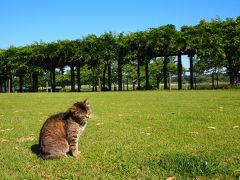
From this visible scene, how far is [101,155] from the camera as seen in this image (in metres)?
6.60

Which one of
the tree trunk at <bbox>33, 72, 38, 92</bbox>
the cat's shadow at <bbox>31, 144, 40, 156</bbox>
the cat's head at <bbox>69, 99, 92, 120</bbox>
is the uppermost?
the tree trunk at <bbox>33, 72, 38, 92</bbox>

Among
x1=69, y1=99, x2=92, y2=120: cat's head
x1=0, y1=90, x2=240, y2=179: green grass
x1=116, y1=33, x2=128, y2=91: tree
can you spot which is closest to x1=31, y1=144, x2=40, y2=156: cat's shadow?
x1=0, y1=90, x2=240, y2=179: green grass

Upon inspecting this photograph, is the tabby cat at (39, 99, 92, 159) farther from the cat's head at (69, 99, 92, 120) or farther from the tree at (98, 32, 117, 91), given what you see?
the tree at (98, 32, 117, 91)

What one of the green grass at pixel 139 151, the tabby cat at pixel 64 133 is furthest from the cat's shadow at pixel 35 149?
the tabby cat at pixel 64 133

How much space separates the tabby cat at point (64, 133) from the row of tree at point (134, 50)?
34.5m

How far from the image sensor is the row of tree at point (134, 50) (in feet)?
130

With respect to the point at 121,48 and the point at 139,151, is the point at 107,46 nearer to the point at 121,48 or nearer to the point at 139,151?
the point at 121,48

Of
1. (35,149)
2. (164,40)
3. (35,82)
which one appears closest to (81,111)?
(35,149)

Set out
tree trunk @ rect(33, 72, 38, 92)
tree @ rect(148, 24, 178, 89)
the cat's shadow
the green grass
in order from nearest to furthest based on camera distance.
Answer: the green grass
the cat's shadow
tree @ rect(148, 24, 178, 89)
tree trunk @ rect(33, 72, 38, 92)

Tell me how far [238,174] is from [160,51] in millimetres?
39980

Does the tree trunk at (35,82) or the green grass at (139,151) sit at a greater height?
the tree trunk at (35,82)

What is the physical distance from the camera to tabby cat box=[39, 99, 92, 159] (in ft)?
20.8

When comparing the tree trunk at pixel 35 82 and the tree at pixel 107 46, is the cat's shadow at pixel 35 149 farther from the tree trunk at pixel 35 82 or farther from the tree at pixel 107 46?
the tree trunk at pixel 35 82

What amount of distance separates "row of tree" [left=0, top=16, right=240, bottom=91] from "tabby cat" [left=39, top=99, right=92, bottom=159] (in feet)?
113
